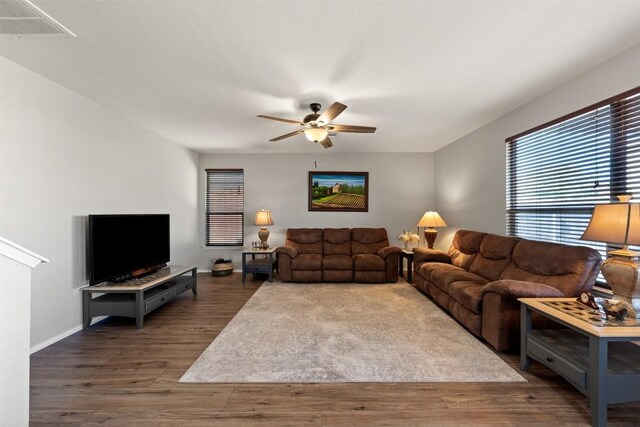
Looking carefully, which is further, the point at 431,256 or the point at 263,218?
the point at 263,218

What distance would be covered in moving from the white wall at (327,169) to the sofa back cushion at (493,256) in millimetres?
2224

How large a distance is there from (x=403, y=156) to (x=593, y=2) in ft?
13.3

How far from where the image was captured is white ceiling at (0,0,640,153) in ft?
5.43

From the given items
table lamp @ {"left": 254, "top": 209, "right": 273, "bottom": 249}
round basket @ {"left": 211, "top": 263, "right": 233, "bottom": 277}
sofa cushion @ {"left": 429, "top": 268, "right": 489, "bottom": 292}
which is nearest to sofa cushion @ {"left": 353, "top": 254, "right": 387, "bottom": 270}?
sofa cushion @ {"left": 429, "top": 268, "right": 489, "bottom": 292}

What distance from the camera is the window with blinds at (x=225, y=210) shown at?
5660mm

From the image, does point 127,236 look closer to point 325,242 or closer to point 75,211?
point 75,211

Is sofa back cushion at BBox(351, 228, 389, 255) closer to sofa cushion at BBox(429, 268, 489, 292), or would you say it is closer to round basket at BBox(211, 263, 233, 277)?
sofa cushion at BBox(429, 268, 489, 292)

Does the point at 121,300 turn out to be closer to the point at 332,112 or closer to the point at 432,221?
the point at 332,112

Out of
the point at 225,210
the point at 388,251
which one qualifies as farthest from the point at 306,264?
the point at 225,210

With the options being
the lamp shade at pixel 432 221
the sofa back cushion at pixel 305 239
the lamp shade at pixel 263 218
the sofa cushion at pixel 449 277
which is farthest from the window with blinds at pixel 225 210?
the sofa cushion at pixel 449 277

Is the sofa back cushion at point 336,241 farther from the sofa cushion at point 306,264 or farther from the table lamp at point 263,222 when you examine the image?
the table lamp at point 263,222

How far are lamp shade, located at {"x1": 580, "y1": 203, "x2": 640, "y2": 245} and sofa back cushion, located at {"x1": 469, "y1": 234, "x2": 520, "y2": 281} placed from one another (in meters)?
1.39

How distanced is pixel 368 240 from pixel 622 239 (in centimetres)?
378

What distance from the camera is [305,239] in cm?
527
